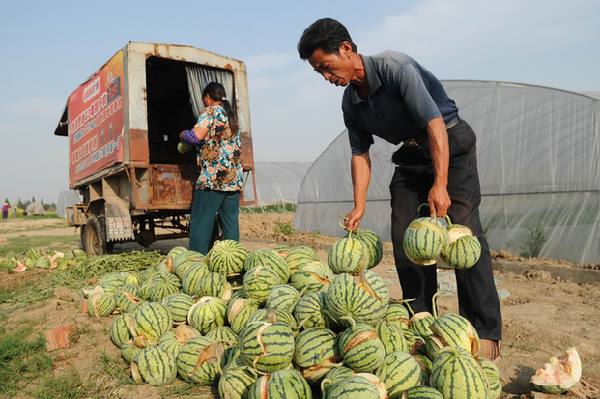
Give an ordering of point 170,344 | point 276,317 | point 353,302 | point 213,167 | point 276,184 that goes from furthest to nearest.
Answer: point 276,184
point 213,167
point 170,344
point 276,317
point 353,302

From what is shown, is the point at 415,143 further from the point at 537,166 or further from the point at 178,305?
the point at 537,166

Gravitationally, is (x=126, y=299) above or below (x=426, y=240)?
below

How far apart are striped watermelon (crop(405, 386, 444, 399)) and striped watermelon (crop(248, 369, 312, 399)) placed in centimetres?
46

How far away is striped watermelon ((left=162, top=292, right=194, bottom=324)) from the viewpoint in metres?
3.10

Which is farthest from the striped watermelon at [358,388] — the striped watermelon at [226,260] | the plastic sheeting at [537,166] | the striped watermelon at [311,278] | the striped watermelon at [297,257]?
the plastic sheeting at [537,166]

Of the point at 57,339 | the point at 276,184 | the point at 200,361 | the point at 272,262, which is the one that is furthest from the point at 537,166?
the point at 276,184

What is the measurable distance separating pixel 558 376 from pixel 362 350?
1.26m

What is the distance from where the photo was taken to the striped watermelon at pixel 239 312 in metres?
2.81

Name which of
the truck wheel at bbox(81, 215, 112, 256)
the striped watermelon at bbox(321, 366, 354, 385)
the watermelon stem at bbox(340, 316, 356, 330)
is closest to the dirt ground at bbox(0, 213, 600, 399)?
the striped watermelon at bbox(321, 366, 354, 385)

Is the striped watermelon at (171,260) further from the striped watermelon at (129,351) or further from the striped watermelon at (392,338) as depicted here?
the striped watermelon at (392,338)

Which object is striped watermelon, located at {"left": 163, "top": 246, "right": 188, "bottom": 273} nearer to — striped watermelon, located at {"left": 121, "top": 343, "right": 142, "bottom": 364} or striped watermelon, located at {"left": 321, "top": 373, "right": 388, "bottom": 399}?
striped watermelon, located at {"left": 121, "top": 343, "right": 142, "bottom": 364}

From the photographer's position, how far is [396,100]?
2.98 metres

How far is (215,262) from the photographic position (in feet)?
11.0

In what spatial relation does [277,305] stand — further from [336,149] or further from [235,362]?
[336,149]
